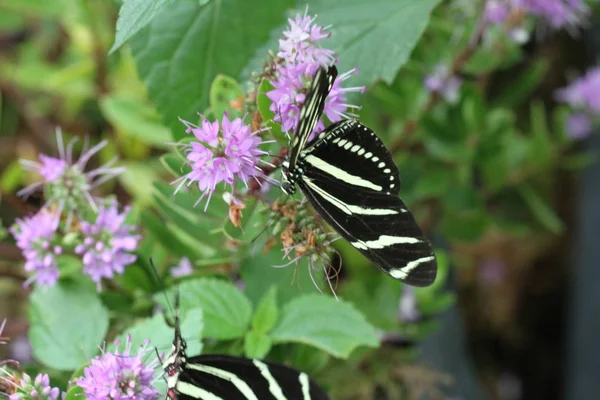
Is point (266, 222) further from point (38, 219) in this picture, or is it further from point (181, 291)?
point (38, 219)

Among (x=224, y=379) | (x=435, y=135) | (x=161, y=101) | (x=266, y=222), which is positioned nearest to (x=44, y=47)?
(x=161, y=101)

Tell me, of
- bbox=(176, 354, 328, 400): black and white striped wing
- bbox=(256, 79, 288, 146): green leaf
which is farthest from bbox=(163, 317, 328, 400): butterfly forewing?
bbox=(256, 79, 288, 146): green leaf

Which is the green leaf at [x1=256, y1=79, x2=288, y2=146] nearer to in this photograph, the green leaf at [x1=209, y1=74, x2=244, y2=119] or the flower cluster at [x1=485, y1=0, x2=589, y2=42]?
the green leaf at [x1=209, y1=74, x2=244, y2=119]

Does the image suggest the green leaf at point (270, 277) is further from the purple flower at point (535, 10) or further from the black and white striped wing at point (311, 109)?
the purple flower at point (535, 10)

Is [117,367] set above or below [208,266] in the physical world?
below

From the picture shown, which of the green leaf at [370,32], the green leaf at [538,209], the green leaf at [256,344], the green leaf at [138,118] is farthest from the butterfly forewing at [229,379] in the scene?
the green leaf at [538,209]
